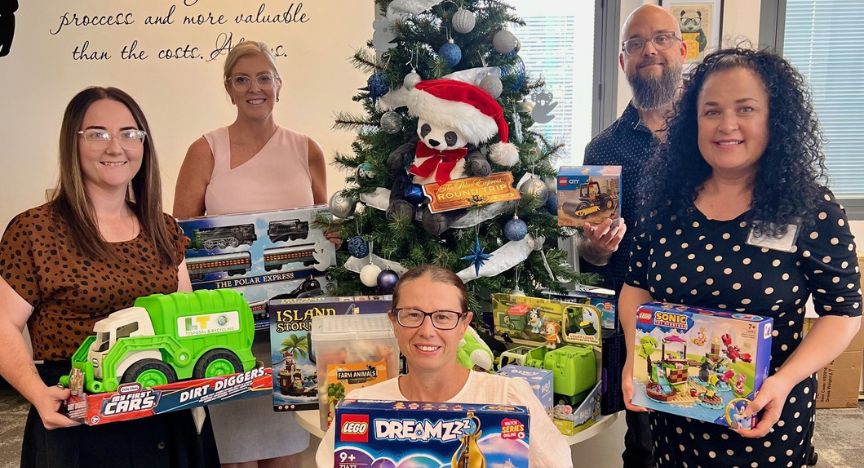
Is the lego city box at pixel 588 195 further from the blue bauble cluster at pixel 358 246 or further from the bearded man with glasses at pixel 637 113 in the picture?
the blue bauble cluster at pixel 358 246

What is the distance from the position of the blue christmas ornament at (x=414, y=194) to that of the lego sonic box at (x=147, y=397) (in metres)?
0.73

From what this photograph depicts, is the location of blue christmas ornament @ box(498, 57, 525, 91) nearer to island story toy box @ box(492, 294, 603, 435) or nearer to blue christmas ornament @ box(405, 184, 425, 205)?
blue christmas ornament @ box(405, 184, 425, 205)

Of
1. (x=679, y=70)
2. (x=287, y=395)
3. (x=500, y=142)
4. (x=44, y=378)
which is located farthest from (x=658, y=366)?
(x=44, y=378)

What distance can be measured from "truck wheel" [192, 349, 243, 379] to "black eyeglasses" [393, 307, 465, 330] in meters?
0.58

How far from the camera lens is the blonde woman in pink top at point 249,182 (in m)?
2.65

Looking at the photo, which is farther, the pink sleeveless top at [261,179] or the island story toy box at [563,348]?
the pink sleeveless top at [261,179]

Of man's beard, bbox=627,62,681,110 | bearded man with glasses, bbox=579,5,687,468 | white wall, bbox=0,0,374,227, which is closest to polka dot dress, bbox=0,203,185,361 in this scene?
bearded man with glasses, bbox=579,5,687,468

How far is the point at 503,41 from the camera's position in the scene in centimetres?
214

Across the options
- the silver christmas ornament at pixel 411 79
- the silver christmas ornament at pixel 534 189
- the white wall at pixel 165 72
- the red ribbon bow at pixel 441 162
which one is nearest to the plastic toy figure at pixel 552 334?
the silver christmas ornament at pixel 534 189

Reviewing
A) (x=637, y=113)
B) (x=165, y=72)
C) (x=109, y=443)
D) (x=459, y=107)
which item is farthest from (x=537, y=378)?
(x=165, y=72)

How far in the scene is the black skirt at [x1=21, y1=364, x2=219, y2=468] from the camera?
5.75ft

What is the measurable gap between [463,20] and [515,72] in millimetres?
245

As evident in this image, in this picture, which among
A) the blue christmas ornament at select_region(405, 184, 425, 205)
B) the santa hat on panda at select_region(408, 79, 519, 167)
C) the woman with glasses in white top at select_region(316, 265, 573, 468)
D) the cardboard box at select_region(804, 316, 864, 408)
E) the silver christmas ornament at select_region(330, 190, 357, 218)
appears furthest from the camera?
the cardboard box at select_region(804, 316, 864, 408)

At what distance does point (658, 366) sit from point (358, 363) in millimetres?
769
